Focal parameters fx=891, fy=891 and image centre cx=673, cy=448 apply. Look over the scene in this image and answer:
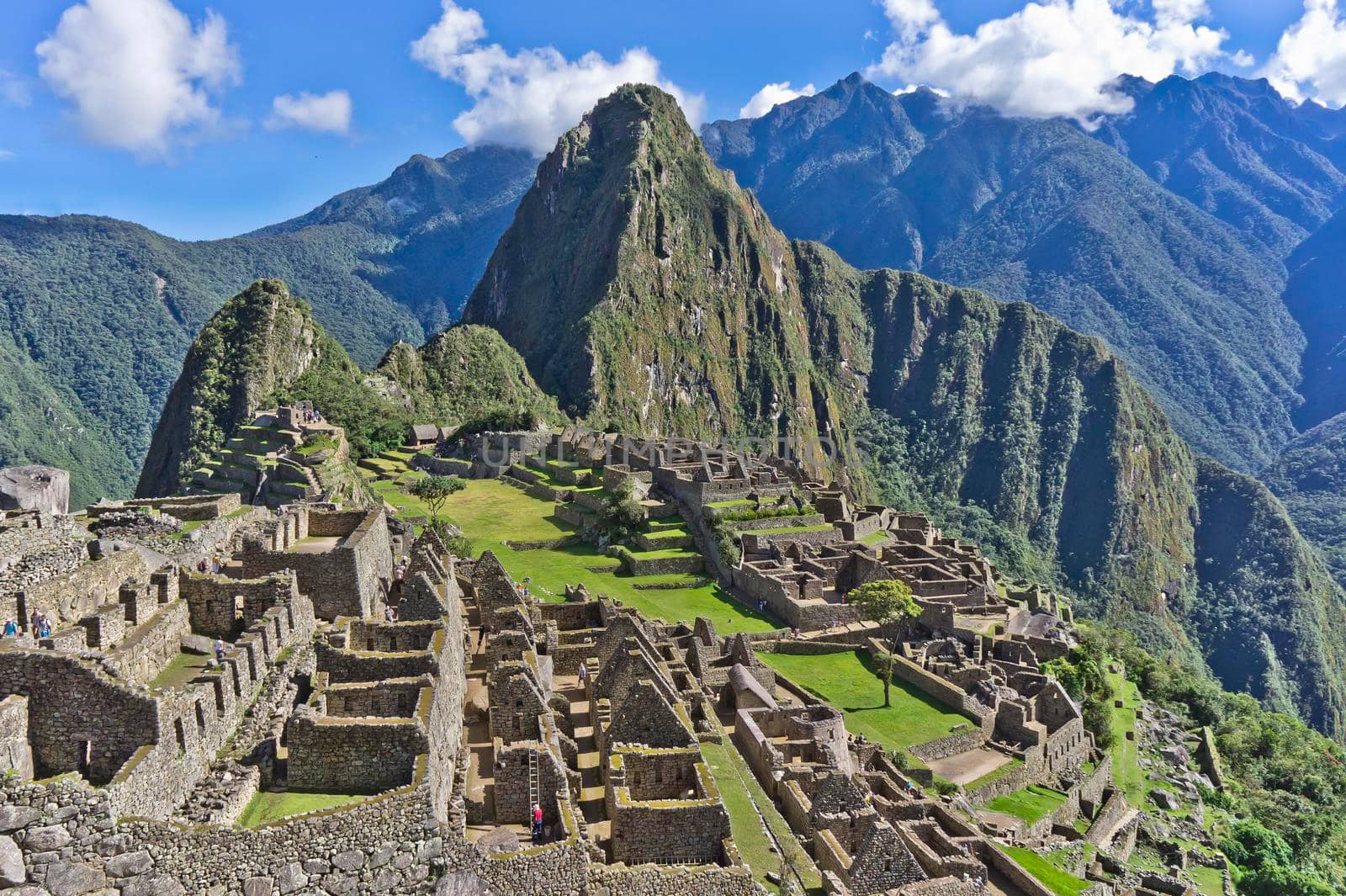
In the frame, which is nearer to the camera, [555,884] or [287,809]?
[287,809]

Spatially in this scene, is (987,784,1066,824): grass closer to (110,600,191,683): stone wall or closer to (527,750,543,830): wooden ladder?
(527,750,543,830): wooden ladder

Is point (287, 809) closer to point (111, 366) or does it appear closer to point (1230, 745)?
point (1230, 745)

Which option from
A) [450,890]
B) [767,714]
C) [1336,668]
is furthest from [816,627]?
[1336,668]

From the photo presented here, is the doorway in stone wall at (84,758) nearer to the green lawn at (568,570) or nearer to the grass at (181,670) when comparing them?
the grass at (181,670)

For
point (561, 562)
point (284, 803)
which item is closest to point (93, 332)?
point (561, 562)

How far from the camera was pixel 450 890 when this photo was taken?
11.5m

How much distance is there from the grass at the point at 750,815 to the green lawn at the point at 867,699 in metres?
13.4

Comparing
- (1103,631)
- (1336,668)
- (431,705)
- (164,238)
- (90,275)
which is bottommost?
(1336,668)

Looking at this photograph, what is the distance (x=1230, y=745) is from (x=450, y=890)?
58.2m

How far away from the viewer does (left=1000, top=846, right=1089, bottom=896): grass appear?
24.0m

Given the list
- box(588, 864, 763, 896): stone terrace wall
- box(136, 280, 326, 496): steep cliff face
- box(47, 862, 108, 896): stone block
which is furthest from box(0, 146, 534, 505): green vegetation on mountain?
box(588, 864, 763, 896): stone terrace wall

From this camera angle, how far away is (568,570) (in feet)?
165

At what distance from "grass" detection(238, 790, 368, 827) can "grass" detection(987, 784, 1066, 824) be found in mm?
Answer: 25379

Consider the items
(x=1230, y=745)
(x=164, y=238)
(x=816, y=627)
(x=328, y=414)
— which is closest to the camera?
(x=816, y=627)
